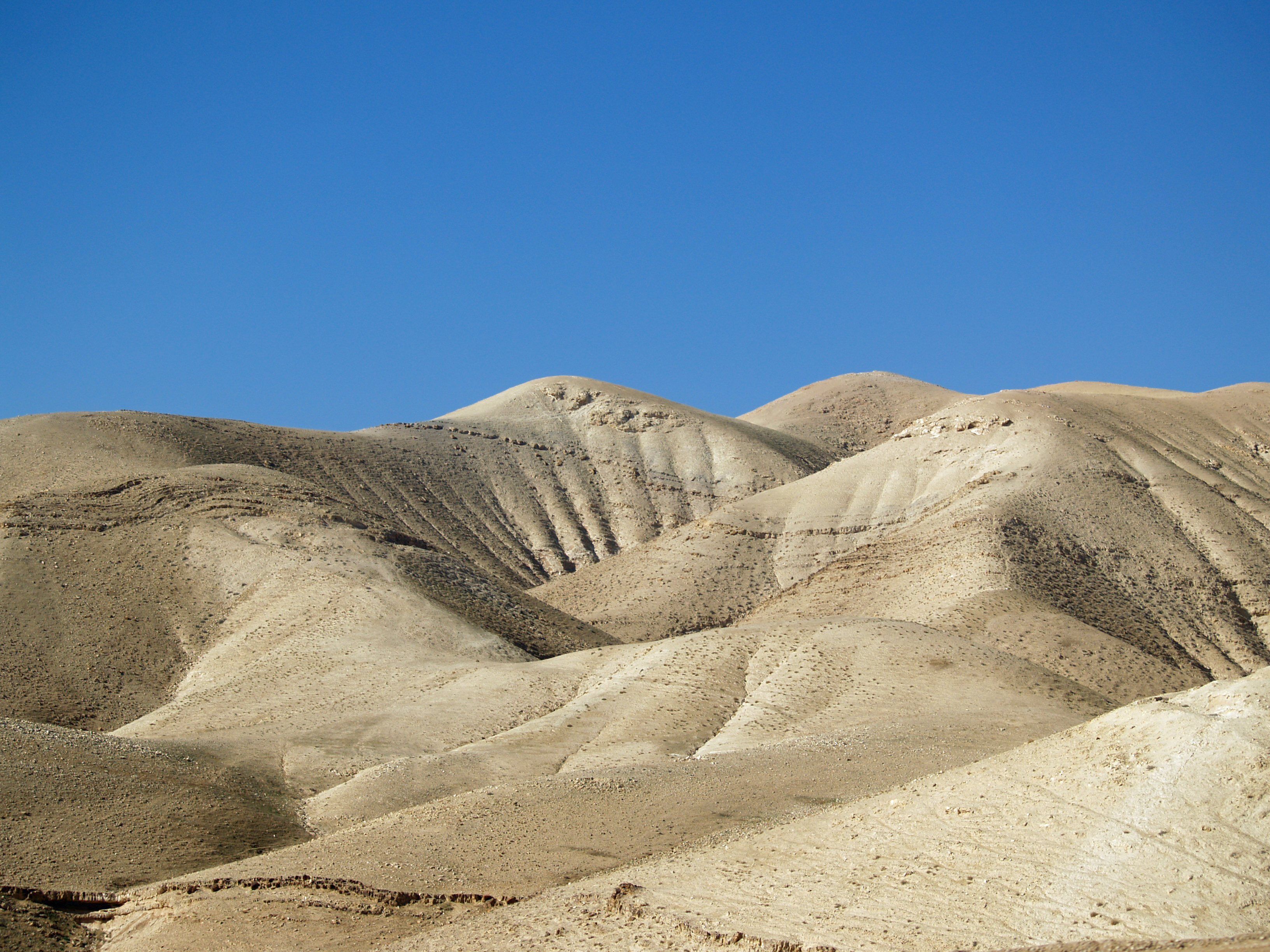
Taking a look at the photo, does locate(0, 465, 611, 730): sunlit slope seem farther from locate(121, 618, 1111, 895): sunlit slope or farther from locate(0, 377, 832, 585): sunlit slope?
locate(121, 618, 1111, 895): sunlit slope

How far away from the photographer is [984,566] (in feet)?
147

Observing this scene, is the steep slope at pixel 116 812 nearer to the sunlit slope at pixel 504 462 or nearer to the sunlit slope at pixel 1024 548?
the sunlit slope at pixel 1024 548

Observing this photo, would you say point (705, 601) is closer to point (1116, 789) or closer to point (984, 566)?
point (984, 566)

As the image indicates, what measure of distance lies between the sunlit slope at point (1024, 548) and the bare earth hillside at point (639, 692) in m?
0.22

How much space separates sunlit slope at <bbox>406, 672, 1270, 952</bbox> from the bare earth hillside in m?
0.05

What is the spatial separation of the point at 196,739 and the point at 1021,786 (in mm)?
18372

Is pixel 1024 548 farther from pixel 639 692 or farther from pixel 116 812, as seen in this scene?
pixel 116 812

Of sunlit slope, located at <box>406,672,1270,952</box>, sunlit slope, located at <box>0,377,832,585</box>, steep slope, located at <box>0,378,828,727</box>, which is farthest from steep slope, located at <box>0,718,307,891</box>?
sunlit slope, located at <box>0,377,832,585</box>

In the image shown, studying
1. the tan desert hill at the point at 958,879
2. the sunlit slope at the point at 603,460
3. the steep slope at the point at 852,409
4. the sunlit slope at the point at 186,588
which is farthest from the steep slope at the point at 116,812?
the steep slope at the point at 852,409

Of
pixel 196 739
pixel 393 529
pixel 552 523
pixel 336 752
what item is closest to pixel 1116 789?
pixel 336 752

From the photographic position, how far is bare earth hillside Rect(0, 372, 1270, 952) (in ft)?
46.6

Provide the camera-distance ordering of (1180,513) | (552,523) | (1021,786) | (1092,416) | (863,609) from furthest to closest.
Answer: (552,523), (1092,416), (1180,513), (863,609), (1021,786)

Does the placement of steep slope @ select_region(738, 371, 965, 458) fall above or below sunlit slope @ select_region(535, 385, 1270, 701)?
above

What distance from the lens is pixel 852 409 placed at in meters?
109
